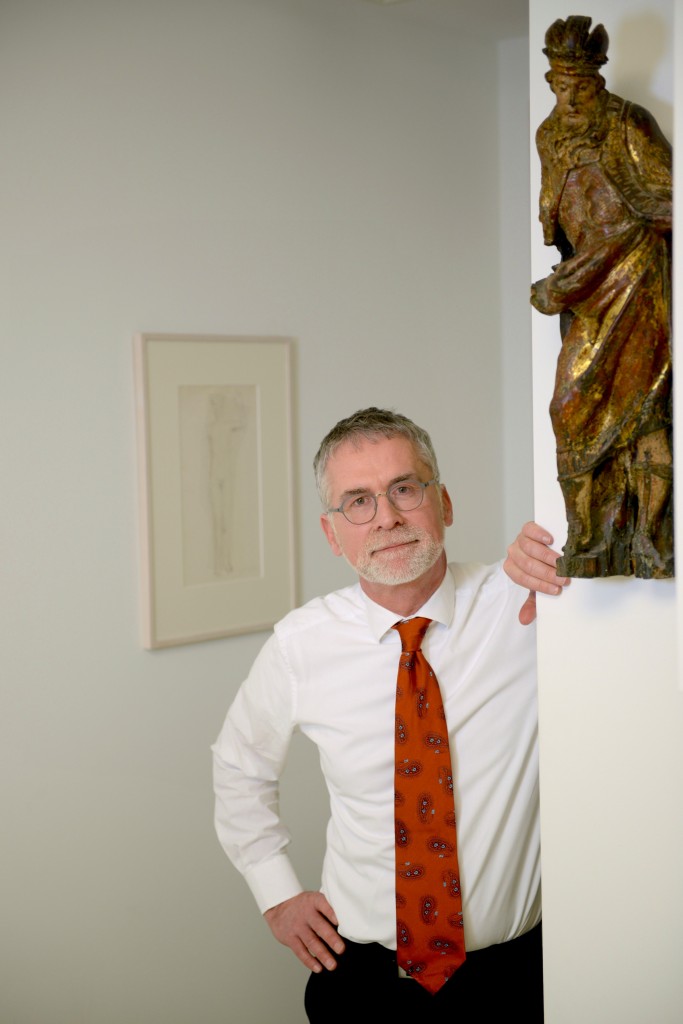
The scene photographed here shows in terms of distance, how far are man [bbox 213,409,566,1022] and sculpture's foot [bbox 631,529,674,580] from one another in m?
0.63

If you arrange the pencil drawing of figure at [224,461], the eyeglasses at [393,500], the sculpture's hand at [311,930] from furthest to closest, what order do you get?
the pencil drawing of figure at [224,461] < the sculpture's hand at [311,930] < the eyeglasses at [393,500]

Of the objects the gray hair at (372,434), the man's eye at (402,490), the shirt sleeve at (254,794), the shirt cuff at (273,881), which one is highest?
the gray hair at (372,434)

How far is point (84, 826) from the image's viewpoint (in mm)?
2934

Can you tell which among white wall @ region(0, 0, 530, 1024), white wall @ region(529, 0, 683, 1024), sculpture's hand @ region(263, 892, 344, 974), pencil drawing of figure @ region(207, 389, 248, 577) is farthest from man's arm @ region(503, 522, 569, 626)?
pencil drawing of figure @ region(207, 389, 248, 577)

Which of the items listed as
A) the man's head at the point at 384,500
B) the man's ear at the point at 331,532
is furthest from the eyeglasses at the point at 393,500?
the man's ear at the point at 331,532

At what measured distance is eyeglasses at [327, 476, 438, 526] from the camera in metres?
2.09

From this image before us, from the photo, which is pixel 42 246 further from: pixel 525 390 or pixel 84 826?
pixel 525 390

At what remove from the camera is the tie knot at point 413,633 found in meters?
2.07

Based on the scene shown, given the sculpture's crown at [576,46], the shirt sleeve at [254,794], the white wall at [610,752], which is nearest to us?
the sculpture's crown at [576,46]

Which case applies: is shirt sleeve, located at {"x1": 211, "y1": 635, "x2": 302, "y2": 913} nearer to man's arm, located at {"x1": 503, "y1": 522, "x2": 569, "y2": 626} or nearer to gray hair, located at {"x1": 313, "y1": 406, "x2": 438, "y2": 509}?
gray hair, located at {"x1": 313, "y1": 406, "x2": 438, "y2": 509}

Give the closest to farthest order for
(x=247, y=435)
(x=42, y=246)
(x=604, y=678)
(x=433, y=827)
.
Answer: (x=604, y=678) < (x=433, y=827) < (x=42, y=246) < (x=247, y=435)

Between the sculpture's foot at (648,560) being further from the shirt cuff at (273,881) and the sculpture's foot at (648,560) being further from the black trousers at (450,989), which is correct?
the shirt cuff at (273,881)

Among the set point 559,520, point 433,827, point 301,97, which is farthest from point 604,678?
point 301,97

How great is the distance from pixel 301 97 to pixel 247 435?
3.44ft
